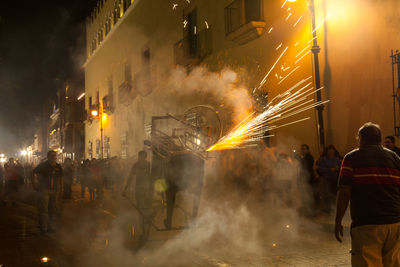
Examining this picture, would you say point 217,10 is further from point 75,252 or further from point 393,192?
point 393,192

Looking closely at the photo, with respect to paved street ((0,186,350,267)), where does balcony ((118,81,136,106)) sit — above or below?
above

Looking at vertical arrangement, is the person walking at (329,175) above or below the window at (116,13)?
below

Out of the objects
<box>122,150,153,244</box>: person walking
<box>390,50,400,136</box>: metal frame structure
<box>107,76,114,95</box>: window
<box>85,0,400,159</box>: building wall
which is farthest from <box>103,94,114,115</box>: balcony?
<box>390,50,400,136</box>: metal frame structure

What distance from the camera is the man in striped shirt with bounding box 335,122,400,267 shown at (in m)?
3.25

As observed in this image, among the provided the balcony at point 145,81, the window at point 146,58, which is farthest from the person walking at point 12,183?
the window at point 146,58

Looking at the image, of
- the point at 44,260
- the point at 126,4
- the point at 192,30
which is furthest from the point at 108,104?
the point at 44,260

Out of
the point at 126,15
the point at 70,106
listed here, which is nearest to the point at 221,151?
the point at 126,15

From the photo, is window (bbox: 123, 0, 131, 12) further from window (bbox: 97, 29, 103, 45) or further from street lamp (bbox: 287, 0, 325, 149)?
street lamp (bbox: 287, 0, 325, 149)

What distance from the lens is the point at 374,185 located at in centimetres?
330

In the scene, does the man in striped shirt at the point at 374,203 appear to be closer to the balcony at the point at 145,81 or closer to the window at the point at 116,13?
the balcony at the point at 145,81

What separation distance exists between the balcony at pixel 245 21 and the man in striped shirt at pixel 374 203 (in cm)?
905

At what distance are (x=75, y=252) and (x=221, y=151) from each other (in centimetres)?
750

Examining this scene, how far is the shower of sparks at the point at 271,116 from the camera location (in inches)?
426

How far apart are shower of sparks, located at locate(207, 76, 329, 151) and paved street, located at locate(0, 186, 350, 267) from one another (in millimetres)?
3825
